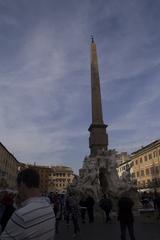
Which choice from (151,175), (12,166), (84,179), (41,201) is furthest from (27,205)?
(12,166)

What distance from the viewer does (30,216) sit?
2.45 meters

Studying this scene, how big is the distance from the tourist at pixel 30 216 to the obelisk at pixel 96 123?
2752 centimetres

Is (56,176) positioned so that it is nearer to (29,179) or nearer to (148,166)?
(148,166)

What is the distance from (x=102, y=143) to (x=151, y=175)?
3634 cm

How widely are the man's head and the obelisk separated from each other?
27.5m

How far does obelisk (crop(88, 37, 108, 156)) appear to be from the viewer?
3039 cm

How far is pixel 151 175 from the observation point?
65062 mm

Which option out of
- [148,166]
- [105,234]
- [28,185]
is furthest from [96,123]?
[148,166]

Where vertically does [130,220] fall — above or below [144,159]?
below

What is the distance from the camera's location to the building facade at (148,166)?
6175 centimetres

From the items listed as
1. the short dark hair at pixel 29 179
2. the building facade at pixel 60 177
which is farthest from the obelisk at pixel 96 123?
the building facade at pixel 60 177

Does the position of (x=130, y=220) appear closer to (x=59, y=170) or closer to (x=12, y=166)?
(x=12, y=166)

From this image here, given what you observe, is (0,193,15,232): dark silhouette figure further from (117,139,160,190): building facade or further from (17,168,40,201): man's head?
(117,139,160,190): building facade

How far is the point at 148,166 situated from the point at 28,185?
6580 centimetres
